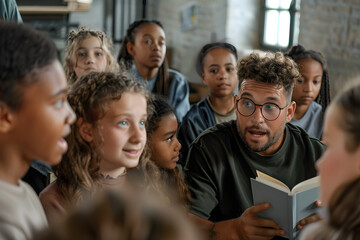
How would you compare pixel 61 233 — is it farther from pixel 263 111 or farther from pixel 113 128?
pixel 263 111

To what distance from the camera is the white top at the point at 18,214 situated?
1.04m

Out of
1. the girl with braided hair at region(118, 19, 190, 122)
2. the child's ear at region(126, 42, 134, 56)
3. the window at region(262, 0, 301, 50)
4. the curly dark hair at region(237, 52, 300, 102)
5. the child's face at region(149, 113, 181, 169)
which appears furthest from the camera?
the window at region(262, 0, 301, 50)

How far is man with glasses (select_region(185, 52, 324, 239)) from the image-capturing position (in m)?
2.02

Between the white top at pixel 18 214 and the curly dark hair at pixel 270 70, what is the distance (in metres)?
1.24

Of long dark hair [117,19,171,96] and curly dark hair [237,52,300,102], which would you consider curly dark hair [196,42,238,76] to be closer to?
long dark hair [117,19,171,96]

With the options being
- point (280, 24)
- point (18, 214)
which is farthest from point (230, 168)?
point (280, 24)

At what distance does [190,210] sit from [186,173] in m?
0.16

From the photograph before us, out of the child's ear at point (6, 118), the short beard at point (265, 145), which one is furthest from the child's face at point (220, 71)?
the child's ear at point (6, 118)

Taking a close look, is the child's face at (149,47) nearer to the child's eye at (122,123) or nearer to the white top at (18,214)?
the child's eye at (122,123)

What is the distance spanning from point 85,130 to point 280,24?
4818 millimetres

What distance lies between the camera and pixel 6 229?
104 centimetres

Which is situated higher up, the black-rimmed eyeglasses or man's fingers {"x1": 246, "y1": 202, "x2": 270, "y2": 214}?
the black-rimmed eyeglasses

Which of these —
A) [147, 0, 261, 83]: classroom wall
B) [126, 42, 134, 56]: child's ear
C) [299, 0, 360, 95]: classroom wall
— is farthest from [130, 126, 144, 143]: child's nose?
[147, 0, 261, 83]: classroom wall

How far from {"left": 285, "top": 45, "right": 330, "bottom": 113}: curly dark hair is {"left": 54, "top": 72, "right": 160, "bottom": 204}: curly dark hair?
A: 163cm
